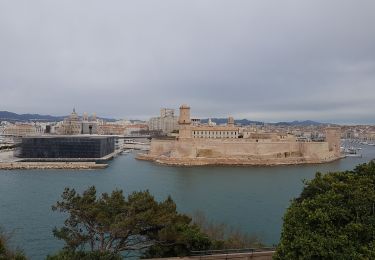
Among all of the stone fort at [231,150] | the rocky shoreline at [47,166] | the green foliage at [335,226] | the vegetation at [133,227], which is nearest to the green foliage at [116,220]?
the vegetation at [133,227]

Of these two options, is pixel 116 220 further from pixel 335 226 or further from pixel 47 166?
pixel 47 166

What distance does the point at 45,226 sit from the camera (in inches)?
342

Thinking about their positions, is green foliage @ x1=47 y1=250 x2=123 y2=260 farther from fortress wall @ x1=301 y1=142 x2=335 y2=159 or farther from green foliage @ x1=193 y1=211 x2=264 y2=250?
fortress wall @ x1=301 y1=142 x2=335 y2=159

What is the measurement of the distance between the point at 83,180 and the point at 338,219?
549 inches

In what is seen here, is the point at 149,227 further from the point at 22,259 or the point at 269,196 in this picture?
the point at 269,196

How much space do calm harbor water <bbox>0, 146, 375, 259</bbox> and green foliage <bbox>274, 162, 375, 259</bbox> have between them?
15.0ft

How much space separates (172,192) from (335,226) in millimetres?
10573

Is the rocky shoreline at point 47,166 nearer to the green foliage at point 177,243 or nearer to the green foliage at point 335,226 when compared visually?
the green foliage at point 177,243

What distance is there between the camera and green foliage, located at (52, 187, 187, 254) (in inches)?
191

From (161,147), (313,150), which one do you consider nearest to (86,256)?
(161,147)

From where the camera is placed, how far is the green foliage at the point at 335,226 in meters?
3.31

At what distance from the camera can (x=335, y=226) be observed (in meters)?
3.52

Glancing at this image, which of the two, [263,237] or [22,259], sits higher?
[22,259]

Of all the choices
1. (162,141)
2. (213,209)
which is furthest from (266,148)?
(213,209)
